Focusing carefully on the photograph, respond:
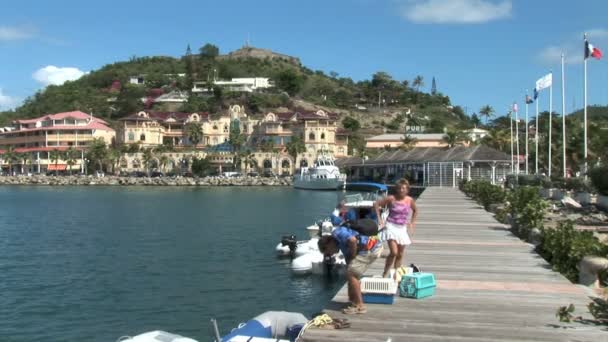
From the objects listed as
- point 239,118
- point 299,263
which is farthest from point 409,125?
point 299,263

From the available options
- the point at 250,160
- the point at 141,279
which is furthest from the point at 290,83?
the point at 141,279

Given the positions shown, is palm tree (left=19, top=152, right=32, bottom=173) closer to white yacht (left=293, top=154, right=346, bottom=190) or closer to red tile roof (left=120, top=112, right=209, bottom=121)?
red tile roof (left=120, top=112, right=209, bottom=121)

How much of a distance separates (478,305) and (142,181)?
124 meters

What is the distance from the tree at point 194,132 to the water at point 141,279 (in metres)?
91.9

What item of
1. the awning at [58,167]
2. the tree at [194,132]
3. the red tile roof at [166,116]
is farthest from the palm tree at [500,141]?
the awning at [58,167]

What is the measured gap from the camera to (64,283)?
77.8 ft

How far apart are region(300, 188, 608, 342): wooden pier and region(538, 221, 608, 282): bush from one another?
397mm

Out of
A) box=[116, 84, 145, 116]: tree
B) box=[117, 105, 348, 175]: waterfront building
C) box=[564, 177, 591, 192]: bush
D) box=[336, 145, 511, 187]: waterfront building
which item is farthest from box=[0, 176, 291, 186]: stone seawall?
box=[564, 177, 591, 192]: bush

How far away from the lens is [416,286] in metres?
11.4

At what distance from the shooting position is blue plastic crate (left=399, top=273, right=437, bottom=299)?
11469 millimetres

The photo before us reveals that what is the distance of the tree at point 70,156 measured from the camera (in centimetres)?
14312

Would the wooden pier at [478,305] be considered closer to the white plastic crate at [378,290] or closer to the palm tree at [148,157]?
the white plastic crate at [378,290]

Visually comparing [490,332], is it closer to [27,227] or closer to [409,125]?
[27,227]

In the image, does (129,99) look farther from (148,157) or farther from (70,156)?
(148,157)
